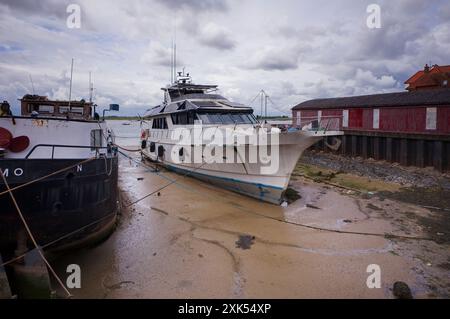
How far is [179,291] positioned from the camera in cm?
551

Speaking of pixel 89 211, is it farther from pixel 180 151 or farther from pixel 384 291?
pixel 180 151

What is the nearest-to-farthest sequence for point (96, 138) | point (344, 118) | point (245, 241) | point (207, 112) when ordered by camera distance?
point (245, 241) → point (96, 138) → point (207, 112) → point (344, 118)

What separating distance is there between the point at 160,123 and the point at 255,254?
1150cm

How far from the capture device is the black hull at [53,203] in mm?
5125

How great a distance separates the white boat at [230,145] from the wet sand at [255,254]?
98 centimetres

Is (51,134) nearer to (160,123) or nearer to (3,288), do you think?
(3,288)

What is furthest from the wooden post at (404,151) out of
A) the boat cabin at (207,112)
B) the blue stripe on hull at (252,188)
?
the blue stripe on hull at (252,188)

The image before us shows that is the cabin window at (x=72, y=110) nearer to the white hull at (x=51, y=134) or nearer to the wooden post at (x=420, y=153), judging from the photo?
the white hull at (x=51, y=134)

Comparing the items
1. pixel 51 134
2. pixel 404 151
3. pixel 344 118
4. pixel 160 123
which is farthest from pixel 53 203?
pixel 344 118

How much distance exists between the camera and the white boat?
1002 cm

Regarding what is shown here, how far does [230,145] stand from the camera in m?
10.5

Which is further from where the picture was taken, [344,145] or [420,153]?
[344,145]

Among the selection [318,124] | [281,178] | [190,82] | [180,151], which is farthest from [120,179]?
[318,124]

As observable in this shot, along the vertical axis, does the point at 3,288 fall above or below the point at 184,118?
below
